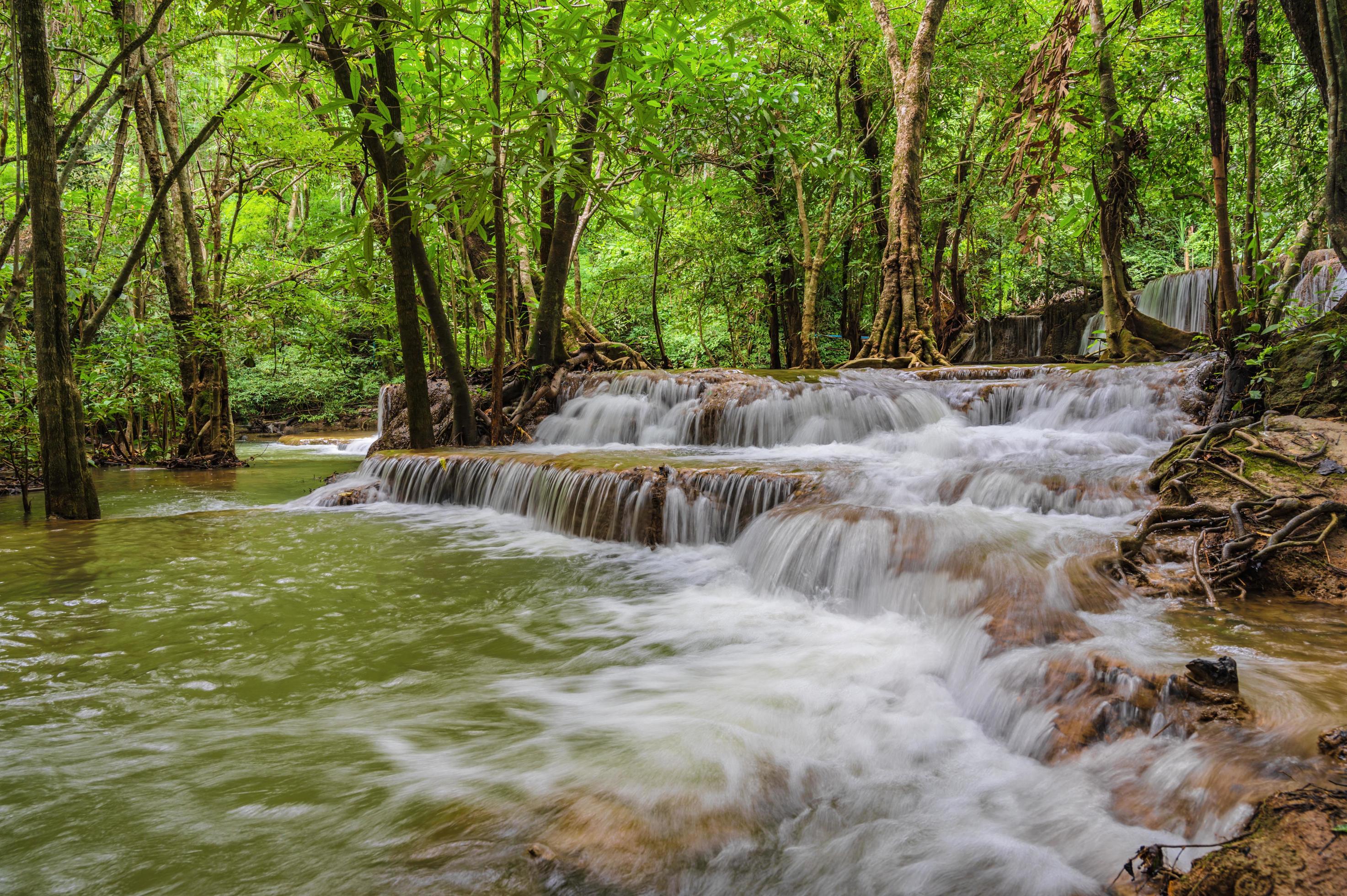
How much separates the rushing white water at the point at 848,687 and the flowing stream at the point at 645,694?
16 millimetres

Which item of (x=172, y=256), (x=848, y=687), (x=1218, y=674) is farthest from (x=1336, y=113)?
(x=172, y=256)

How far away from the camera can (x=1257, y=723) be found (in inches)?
81.4

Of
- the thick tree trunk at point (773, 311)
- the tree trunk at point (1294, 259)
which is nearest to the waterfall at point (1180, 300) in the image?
the tree trunk at point (1294, 259)

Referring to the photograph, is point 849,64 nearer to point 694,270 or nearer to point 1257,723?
point 694,270

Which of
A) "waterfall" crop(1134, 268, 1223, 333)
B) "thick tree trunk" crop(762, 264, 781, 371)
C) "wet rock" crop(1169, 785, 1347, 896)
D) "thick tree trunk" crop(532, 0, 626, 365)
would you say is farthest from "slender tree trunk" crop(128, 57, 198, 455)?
"waterfall" crop(1134, 268, 1223, 333)

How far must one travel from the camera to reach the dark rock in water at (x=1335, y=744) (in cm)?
182

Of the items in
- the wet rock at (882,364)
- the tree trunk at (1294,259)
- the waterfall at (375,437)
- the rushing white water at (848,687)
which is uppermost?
the tree trunk at (1294,259)

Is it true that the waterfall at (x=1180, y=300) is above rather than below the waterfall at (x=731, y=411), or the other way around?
above

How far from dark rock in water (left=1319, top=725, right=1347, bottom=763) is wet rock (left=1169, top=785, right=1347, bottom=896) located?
0.34m

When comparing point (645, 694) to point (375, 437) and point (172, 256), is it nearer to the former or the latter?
point (172, 256)

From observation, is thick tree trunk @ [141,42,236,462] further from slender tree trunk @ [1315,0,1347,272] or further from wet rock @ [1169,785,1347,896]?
wet rock @ [1169,785,1347,896]

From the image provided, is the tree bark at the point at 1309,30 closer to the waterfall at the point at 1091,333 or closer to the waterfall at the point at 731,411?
the waterfall at the point at 731,411

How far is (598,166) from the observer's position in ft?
37.8

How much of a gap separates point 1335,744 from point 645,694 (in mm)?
2205
